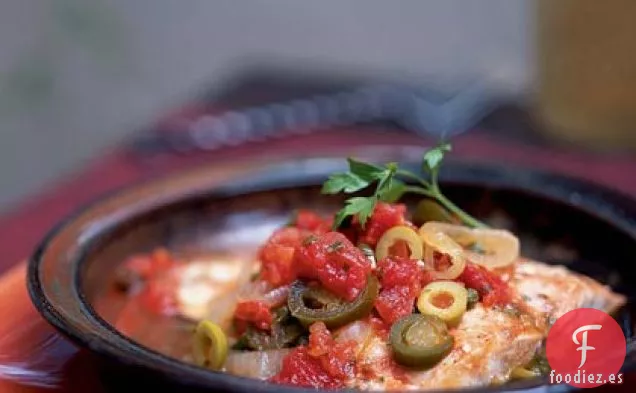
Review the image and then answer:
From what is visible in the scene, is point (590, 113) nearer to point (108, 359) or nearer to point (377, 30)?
point (377, 30)

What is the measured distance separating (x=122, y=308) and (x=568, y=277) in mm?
743

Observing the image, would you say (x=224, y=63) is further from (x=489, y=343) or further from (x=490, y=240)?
(x=489, y=343)

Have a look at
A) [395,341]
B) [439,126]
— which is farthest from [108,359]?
[439,126]

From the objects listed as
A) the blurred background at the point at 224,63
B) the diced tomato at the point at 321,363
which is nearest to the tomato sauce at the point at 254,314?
the diced tomato at the point at 321,363

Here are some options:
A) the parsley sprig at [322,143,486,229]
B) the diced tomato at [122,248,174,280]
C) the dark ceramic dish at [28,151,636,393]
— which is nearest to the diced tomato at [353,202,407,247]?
the parsley sprig at [322,143,486,229]

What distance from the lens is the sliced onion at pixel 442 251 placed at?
133 centimetres

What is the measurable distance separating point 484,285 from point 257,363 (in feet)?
1.13

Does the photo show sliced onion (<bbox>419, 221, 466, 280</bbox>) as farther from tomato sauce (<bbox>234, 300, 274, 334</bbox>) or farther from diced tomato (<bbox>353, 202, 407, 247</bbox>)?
tomato sauce (<bbox>234, 300, 274, 334</bbox>)

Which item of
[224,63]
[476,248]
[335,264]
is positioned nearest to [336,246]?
[335,264]

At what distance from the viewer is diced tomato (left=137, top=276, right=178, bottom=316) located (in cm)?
161

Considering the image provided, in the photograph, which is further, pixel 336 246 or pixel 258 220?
pixel 258 220

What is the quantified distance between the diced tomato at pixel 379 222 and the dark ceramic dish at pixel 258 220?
35 centimetres

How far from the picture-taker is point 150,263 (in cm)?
170

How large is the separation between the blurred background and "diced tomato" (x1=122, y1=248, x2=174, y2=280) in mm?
1412
